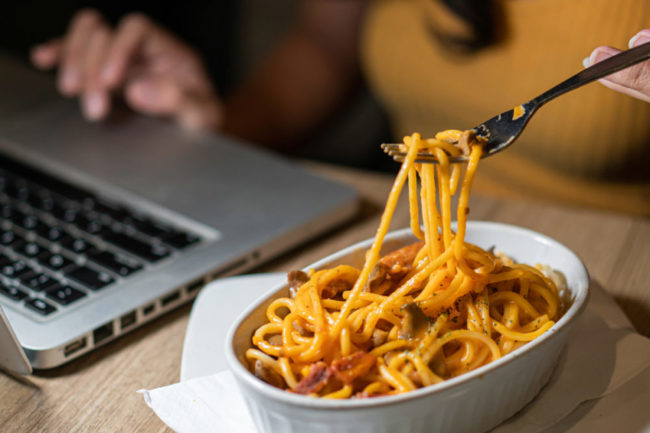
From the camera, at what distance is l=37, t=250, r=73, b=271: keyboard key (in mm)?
835

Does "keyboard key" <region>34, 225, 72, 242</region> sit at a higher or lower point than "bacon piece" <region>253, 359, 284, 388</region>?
lower

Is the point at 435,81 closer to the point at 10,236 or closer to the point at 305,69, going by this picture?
the point at 305,69

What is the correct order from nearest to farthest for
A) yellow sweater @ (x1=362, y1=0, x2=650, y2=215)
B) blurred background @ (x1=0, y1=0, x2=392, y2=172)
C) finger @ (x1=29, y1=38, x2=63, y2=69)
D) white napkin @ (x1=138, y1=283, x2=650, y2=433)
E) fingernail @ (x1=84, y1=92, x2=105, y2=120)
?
white napkin @ (x1=138, y1=283, x2=650, y2=433) < yellow sweater @ (x1=362, y1=0, x2=650, y2=215) < fingernail @ (x1=84, y1=92, x2=105, y2=120) < finger @ (x1=29, y1=38, x2=63, y2=69) < blurred background @ (x1=0, y1=0, x2=392, y2=172)

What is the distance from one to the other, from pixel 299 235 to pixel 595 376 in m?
0.46

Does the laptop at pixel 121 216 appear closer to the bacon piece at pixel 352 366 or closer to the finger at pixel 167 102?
the finger at pixel 167 102

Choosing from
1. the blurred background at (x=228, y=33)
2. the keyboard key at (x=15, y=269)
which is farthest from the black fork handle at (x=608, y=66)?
the blurred background at (x=228, y=33)

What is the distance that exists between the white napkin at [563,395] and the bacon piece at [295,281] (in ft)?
0.35

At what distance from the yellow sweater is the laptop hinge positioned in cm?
69

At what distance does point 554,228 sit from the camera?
1031 millimetres

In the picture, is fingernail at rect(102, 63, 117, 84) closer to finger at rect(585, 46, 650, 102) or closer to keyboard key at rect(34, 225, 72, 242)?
keyboard key at rect(34, 225, 72, 242)

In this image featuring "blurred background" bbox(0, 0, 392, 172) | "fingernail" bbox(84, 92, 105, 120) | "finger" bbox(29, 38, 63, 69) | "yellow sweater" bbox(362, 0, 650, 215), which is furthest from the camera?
"blurred background" bbox(0, 0, 392, 172)

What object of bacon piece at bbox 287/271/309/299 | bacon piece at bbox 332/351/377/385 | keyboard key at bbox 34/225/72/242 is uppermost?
bacon piece at bbox 287/271/309/299

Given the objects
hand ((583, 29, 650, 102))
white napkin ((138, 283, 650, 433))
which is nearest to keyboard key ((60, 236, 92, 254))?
white napkin ((138, 283, 650, 433))

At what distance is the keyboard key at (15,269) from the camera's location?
2.67 ft
